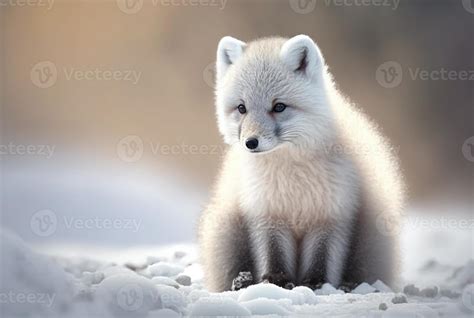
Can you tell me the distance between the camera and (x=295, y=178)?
4.00 meters

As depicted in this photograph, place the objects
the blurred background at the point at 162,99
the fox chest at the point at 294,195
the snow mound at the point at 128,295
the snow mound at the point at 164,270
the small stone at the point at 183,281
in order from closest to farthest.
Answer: the snow mound at the point at 128,295 < the fox chest at the point at 294,195 < the small stone at the point at 183,281 < the snow mound at the point at 164,270 < the blurred background at the point at 162,99

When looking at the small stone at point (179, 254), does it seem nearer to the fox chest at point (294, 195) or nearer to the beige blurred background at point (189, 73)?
the beige blurred background at point (189, 73)

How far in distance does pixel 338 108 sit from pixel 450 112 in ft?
4.20

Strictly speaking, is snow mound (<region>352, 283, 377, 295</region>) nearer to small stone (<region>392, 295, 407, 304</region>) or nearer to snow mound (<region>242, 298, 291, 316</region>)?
small stone (<region>392, 295, 407, 304</region>)

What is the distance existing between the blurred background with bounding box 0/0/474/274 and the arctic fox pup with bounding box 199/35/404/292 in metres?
0.68

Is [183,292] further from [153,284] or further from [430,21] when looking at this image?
[430,21]

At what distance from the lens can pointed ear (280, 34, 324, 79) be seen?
13.0ft

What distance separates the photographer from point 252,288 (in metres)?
3.79

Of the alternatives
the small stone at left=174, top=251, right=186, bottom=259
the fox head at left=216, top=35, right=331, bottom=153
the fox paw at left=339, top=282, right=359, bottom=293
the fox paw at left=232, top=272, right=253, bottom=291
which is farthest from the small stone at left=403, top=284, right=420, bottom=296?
the small stone at left=174, top=251, right=186, bottom=259

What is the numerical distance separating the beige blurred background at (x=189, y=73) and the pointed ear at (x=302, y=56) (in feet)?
2.96

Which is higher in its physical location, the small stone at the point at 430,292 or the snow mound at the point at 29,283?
the snow mound at the point at 29,283

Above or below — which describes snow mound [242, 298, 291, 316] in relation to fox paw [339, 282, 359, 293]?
below

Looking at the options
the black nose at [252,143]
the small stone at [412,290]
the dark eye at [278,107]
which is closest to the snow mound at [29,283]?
the black nose at [252,143]

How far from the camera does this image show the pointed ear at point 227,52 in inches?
163
